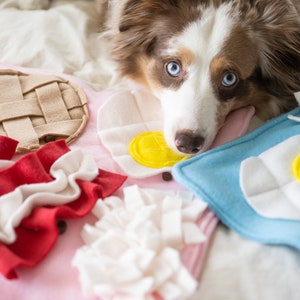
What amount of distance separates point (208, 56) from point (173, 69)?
0.12m

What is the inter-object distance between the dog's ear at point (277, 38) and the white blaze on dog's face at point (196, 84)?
0.44 ft

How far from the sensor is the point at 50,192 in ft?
3.84

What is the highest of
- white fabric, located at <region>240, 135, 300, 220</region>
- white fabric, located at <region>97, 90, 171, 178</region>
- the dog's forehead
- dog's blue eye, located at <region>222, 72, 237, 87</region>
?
the dog's forehead

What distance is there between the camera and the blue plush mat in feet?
3.79

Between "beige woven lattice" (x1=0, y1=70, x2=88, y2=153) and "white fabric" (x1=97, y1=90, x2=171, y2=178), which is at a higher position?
Result: "beige woven lattice" (x1=0, y1=70, x2=88, y2=153)

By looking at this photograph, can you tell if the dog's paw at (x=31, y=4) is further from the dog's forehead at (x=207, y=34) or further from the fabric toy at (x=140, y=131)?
the dog's forehead at (x=207, y=34)

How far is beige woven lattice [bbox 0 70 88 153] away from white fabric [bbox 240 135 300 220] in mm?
534

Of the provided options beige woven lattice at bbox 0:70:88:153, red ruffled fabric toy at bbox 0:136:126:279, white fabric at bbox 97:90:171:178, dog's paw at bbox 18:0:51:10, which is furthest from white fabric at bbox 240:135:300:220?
dog's paw at bbox 18:0:51:10

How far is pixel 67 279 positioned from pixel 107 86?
2.80ft

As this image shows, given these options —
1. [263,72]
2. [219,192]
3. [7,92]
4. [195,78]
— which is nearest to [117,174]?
[219,192]

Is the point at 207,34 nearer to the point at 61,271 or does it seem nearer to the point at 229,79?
the point at 229,79

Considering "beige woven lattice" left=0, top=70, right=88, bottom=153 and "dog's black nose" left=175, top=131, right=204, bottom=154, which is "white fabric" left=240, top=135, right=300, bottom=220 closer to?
"dog's black nose" left=175, top=131, right=204, bottom=154

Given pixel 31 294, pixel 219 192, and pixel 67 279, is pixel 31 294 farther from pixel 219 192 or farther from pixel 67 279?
pixel 219 192

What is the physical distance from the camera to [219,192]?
1.23m
